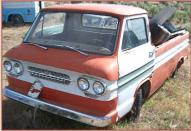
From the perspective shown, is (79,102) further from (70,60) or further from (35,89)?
(35,89)

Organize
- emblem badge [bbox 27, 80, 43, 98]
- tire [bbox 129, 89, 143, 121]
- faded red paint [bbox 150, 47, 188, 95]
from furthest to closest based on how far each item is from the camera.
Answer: faded red paint [bbox 150, 47, 188, 95] < tire [bbox 129, 89, 143, 121] < emblem badge [bbox 27, 80, 43, 98]

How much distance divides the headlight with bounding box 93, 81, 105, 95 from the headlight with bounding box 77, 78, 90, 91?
0.35 ft

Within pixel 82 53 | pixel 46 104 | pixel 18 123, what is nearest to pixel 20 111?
pixel 18 123

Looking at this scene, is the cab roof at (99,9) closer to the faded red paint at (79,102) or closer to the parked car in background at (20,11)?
the faded red paint at (79,102)

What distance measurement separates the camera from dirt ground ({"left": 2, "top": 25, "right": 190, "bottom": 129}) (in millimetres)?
4957

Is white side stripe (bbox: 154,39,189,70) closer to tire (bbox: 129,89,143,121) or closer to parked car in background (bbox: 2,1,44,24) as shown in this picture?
tire (bbox: 129,89,143,121)

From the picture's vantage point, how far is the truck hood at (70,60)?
410cm

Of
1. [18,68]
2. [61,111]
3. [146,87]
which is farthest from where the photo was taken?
[146,87]

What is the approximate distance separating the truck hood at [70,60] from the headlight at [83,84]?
142 millimetres

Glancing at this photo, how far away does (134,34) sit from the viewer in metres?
5.19

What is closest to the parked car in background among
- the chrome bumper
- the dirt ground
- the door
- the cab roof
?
the dirt ground

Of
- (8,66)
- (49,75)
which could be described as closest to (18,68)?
(8,66)

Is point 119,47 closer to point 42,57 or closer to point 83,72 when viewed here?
point 83,72

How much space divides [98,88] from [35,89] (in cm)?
104
